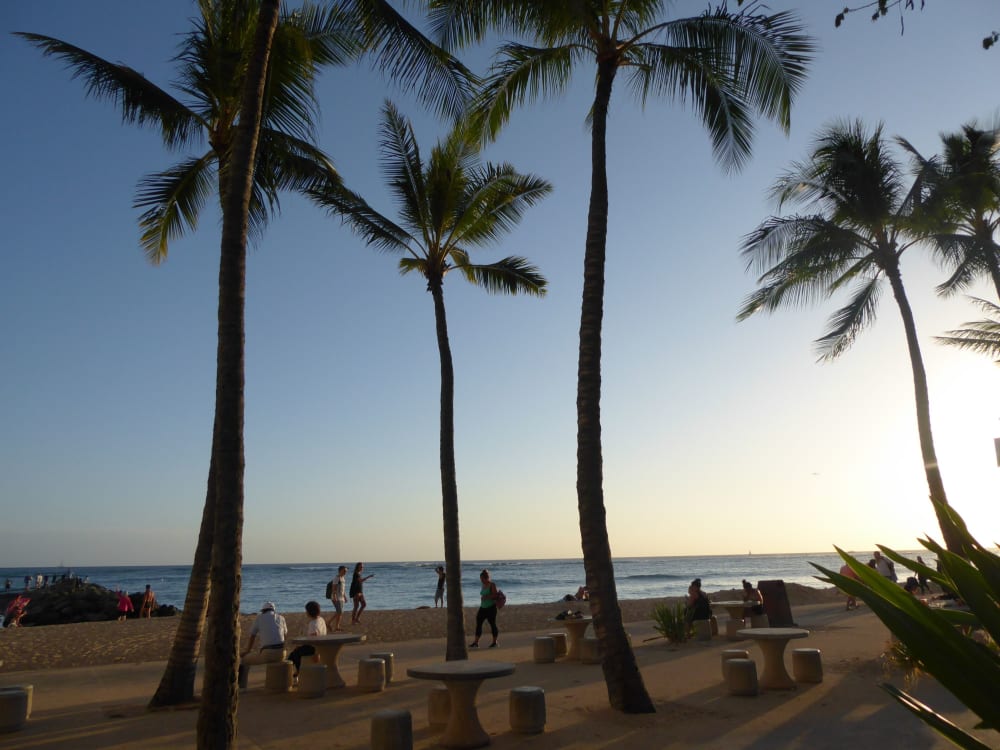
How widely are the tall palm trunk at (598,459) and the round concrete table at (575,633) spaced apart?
406 centimetres

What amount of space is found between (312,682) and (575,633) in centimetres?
474

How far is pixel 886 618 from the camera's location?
1.75 meters

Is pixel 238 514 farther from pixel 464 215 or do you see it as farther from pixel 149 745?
pixel 464 215

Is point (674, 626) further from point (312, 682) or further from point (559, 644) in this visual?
point (312, 682)

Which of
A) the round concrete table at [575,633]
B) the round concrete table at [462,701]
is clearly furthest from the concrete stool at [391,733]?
the round concrete table at [575,633]

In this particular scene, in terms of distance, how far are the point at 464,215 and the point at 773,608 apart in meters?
9.91

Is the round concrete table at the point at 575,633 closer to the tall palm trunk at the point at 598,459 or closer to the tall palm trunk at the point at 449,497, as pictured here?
the tall palm trunk at the point at 449,497

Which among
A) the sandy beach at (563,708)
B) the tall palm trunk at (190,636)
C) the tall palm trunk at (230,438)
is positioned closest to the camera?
the tall palm trunk at (230,438)

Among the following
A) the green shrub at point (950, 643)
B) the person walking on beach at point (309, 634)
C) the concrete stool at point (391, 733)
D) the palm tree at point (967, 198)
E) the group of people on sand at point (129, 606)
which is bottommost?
the group of people on sand at point (129, 606)

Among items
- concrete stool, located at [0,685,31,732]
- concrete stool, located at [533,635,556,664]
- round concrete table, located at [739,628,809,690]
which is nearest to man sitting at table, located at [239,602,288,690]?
concrete stool, located at [0,685,31,732]

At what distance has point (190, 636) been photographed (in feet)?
A: 26.9

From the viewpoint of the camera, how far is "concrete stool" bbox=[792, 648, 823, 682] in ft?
29.1

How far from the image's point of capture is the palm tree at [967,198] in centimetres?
1555

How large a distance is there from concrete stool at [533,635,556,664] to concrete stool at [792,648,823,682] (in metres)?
3.77
